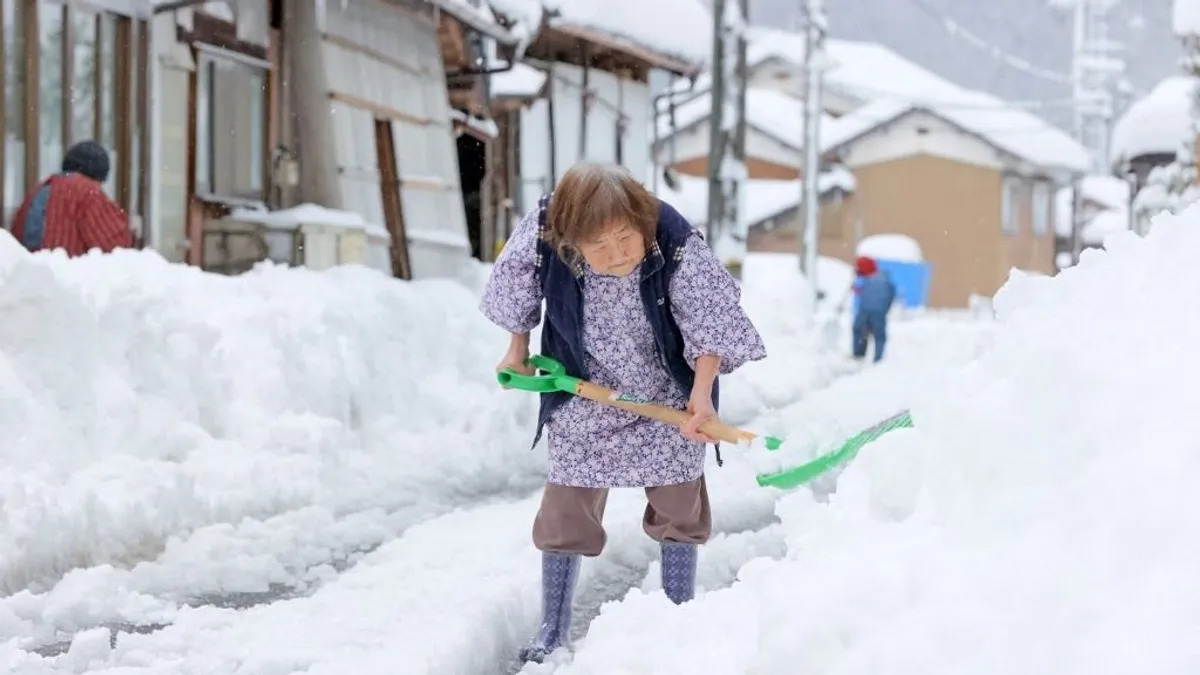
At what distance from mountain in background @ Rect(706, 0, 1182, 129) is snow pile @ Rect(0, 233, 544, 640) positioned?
3618 inches

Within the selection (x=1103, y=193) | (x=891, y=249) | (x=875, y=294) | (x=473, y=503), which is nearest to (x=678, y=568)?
(x=473, y=503)

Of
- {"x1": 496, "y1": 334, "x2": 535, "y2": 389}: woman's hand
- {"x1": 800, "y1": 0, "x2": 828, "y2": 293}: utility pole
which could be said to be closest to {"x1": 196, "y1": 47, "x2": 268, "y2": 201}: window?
{"x1": 496, "y1": 334, "x2": 535, "y2": 389}: woman's hand

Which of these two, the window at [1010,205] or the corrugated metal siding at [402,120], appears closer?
the corrugated metal siding at [402,120]

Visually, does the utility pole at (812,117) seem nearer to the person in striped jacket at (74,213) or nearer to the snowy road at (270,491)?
the snowy road at (270,491)

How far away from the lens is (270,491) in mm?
6445

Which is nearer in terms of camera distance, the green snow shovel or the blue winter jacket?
the green snow shovel

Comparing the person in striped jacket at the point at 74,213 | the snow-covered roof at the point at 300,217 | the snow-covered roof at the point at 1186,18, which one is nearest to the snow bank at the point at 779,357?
the snow-covered roof at the point at 300,217

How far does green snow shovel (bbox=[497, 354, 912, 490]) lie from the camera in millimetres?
3967

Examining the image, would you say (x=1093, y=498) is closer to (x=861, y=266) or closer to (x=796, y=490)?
(x=796, y=490)

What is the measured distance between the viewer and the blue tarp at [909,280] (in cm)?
3547

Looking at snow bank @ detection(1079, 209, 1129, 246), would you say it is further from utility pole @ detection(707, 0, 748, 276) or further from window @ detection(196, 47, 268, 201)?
window @ detection(196, 47, 268, 201)

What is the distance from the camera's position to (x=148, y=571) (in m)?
5.08

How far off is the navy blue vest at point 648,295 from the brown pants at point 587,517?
0.90 feet

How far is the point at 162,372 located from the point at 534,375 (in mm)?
3248
